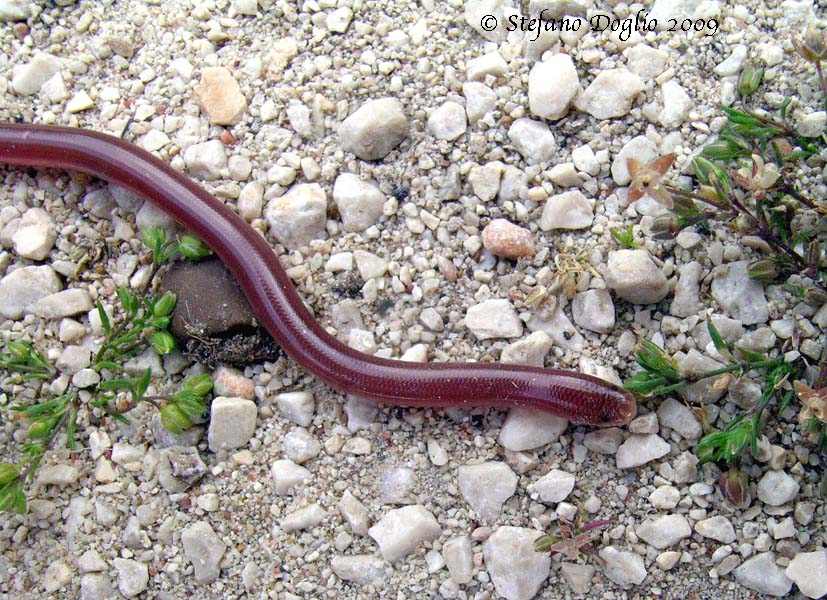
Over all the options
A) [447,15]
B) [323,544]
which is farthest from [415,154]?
[323,544]

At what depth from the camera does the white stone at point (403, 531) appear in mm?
3578

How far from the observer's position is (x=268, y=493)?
380cm

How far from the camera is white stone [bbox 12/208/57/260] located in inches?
167

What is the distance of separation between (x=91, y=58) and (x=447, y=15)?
225cm

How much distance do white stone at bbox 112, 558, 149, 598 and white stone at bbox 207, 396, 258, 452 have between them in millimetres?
669

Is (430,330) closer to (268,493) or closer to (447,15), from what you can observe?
(268,493)

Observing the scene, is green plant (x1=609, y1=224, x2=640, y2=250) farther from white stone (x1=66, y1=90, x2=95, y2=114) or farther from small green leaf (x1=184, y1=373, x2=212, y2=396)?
white stone (x1=66, y1=90, x2=95, y2=114)

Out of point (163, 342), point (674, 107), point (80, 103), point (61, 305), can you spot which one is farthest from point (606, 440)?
point (80, 103)

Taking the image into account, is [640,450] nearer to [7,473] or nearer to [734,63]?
[734,63]

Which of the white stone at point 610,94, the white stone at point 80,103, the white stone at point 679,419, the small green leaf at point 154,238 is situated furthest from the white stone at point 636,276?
the white stone at point 80,103

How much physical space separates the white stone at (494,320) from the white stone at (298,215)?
3.25 feet

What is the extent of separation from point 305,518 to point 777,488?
227cm

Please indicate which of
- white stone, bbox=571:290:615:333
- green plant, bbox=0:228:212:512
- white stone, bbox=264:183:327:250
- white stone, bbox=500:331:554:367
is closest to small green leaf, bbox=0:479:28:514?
green plant, bbox=0:228:212:512

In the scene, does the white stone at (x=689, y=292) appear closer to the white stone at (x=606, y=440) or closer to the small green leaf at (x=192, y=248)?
the white stone at (x=606, y=440)
